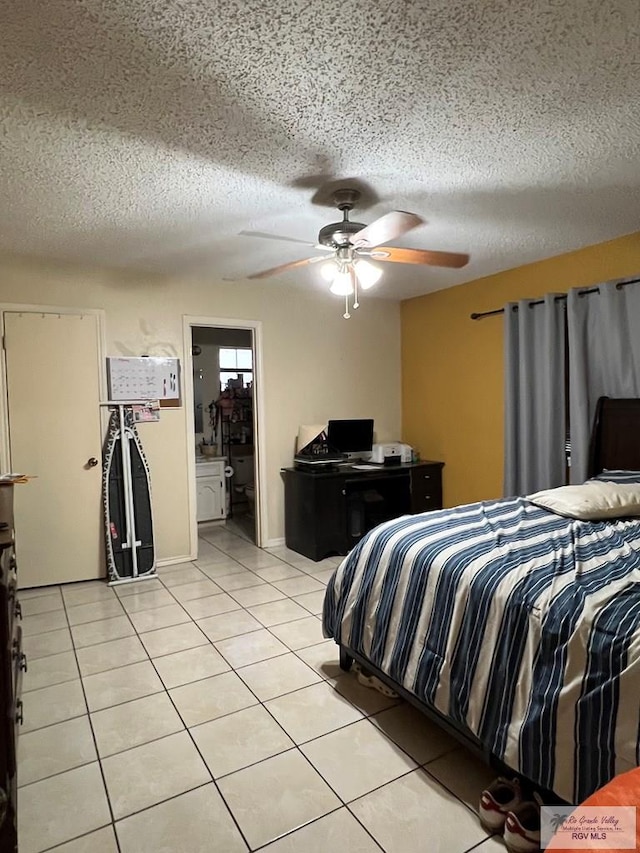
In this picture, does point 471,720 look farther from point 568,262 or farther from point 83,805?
point 568,262

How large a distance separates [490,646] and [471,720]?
0.89ft

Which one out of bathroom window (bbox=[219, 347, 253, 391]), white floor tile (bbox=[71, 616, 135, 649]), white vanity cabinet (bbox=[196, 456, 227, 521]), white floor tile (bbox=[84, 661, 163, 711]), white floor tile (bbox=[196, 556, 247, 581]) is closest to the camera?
white floor tile (bbox=[84, 661, 163, 711])

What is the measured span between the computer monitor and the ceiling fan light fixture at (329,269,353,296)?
2.15m

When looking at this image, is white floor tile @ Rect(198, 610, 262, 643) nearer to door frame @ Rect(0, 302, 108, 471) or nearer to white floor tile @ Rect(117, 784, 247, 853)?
white floor tile @ Rect(117, 784, 247, 853)

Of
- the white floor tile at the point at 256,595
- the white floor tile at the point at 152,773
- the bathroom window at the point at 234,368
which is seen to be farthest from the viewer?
the bathroom window at the point at 234,368

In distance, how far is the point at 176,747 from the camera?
196 centimetres

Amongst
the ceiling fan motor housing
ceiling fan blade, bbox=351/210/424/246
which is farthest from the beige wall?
ceiling fan blade, bbox=351/210/424/246

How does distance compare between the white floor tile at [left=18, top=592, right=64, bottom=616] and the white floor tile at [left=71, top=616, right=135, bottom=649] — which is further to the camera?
the white floor tile at [left=18, top=592, right=64, bottom=616]

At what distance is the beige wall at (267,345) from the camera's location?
376 centimetres

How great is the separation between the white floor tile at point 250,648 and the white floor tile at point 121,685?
0.38 metres

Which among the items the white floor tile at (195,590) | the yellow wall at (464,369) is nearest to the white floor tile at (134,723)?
the white floor tile at (195,590)

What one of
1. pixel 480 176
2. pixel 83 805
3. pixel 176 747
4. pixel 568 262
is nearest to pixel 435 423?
pixel 568 262

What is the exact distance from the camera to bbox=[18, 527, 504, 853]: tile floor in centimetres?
158

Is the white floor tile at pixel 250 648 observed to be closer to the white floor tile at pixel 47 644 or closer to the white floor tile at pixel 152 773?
the white floor tile at pixel 152 773
